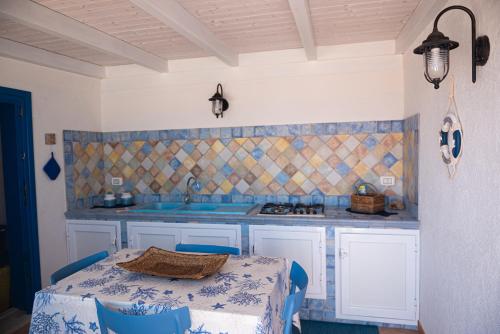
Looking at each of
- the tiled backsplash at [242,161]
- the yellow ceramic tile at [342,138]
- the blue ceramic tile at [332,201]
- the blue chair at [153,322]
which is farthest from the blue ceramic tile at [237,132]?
the blue chair at [153,322]

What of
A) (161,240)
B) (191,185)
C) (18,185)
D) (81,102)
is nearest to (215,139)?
(191,185)

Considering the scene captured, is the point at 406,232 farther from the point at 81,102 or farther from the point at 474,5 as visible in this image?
the point at 81,102

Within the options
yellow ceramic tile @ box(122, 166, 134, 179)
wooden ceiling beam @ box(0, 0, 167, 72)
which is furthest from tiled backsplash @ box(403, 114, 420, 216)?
yellow ceramic tile @ box(122, 166, 134, 179)

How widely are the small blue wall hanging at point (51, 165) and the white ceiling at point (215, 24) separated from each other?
76 centimetres

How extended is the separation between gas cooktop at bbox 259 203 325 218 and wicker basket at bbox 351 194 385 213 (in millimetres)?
280

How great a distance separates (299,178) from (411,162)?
0.98 meters

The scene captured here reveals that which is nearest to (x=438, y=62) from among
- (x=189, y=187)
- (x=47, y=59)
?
(x=189, y=187)

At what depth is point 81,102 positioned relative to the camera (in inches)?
133

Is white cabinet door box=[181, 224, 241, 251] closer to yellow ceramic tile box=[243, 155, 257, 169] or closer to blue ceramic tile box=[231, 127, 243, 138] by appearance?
yellow ceramic tile box=[243, 155, 257, 169]

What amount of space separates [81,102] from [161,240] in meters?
1.66

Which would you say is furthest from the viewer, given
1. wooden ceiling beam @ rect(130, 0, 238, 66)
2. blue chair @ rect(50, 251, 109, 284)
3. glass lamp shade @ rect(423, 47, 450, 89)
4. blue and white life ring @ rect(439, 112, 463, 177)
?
wooden ceiling beam @ rect(130, 0, 238, 66)

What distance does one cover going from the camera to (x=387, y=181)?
2.99 meters

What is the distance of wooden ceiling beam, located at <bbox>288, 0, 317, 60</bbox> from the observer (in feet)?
6.20

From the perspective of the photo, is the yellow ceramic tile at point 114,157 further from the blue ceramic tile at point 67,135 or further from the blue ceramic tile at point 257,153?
the blue ceramic tile at point 257,153
